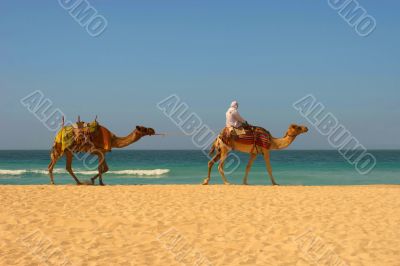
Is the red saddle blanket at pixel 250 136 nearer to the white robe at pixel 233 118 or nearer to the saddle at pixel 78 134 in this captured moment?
the white robe at pixel 233 118

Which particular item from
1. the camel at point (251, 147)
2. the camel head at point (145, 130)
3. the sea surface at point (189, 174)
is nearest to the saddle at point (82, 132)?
the sea surface at point (189, 174)

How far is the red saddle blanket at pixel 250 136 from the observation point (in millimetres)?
15180

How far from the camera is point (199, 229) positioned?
26.7 feet

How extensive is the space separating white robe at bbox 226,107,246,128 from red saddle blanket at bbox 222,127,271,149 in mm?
167

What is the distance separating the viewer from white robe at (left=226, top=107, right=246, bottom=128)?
15024 millimetres

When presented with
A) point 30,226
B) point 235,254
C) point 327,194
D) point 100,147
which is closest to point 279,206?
point 327,194

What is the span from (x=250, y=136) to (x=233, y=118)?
0.77 metres

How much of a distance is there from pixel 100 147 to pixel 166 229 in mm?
7533

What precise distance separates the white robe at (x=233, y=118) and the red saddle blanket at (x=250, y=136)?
0.17 metres

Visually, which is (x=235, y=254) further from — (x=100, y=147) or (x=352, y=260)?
(x=100, y=147)

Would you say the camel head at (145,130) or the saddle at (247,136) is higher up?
the saddle at (247,136)

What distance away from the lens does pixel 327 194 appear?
12695mm

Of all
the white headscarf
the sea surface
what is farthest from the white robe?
the sea surface

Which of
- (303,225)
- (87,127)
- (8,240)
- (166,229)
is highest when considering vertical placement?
(87,127)
